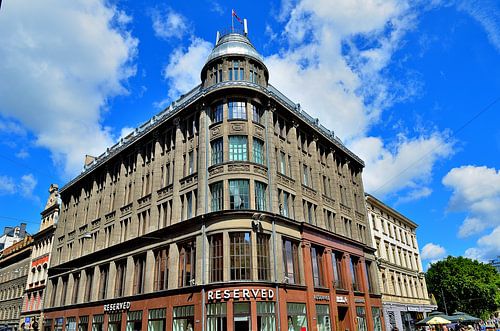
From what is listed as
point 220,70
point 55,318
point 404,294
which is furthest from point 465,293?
point 55,318

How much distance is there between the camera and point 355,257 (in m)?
43.2

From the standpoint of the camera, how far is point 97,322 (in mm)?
39969

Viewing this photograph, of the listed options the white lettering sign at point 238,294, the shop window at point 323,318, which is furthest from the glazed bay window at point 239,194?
the shop window at point 323,318

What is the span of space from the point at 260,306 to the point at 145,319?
11.7 m

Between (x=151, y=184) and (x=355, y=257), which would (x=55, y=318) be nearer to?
(x=151, y=184)

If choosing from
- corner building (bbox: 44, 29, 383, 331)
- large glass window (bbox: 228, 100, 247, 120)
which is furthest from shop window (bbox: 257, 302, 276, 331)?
large glass window (bbox: 228, 100, 247, 120)

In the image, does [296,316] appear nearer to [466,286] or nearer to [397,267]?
[397,267]

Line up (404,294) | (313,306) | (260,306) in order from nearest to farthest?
(260,306) < (313,306) < (404,294)

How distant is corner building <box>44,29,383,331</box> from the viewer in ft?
97.9

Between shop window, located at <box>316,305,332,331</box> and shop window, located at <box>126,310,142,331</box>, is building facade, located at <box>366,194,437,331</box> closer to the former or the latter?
shop window, located at <box>316,305,332,331</box>

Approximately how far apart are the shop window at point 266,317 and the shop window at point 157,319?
29.1ft

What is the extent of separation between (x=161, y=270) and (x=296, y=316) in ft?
40.5

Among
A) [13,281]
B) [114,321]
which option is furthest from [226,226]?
[13,281]

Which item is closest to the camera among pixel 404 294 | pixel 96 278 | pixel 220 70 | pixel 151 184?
pixel 220 70
